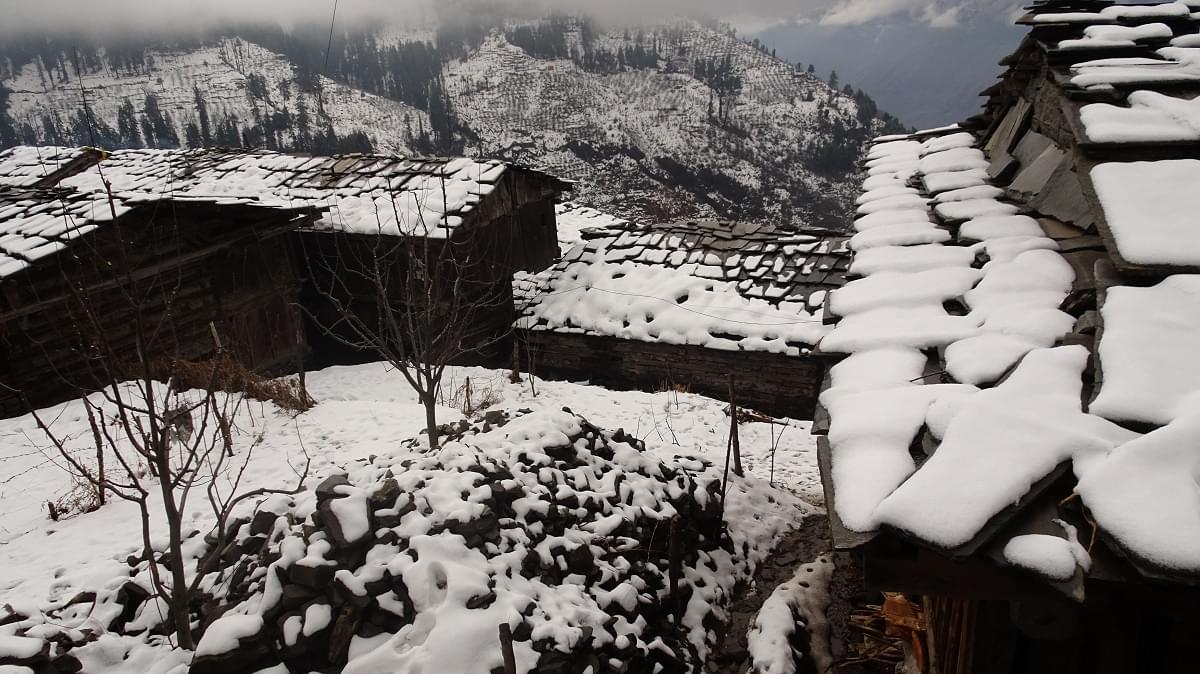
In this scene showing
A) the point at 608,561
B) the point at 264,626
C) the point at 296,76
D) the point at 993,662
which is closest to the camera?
the point at 993,662

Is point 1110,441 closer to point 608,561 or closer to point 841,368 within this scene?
point 841,368

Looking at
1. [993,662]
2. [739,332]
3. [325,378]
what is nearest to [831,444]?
[993,662]

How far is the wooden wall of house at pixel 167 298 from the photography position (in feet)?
28.2

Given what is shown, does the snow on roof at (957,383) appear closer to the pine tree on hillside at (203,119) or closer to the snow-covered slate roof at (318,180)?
the snow-covered slate roof at (318,180)

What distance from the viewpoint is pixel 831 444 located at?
2416 millimetres

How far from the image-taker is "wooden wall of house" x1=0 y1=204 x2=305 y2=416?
8.60 meters

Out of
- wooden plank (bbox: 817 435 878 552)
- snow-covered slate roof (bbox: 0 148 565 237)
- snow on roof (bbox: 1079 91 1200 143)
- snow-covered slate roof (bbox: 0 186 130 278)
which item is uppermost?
snow on roof (bbox: 1079 91 1200 143)

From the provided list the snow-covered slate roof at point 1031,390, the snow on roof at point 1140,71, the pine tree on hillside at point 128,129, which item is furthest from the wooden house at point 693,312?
the pine tree on hillside at point 128,129

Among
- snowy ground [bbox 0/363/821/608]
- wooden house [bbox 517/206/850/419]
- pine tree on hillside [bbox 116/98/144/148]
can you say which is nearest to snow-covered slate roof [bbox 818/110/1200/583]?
snowy ground [bbox 0/363/821/608]

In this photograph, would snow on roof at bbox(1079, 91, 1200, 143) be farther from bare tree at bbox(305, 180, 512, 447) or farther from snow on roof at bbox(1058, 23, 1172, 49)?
bare tree at bbox(305, 180, 512, 447)

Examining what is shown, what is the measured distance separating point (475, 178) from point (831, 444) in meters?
12.0

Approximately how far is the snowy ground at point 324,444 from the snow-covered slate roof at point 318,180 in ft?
10.3

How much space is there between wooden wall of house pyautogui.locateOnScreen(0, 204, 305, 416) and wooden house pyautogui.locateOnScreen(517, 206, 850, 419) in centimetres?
498

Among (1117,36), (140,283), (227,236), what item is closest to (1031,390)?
(1117,36)
